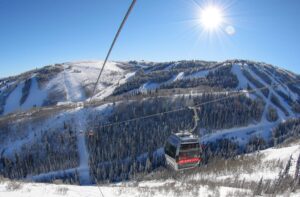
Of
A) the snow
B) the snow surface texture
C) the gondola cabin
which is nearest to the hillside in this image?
the snow

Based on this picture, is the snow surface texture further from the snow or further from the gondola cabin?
the snow

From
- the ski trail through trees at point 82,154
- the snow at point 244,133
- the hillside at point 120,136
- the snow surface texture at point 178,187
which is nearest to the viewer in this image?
the snow surface texture at point 178,187

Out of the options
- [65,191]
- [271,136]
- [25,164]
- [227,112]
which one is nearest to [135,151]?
[25,164]

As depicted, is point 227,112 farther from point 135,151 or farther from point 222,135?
point 135,151

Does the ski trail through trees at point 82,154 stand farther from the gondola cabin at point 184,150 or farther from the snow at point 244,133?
the gondola cabin at point 184,150

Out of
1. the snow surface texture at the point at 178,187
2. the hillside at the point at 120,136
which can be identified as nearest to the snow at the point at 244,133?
the hillside at the point at 120,136

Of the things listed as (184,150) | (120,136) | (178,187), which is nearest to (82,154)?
(120,136)

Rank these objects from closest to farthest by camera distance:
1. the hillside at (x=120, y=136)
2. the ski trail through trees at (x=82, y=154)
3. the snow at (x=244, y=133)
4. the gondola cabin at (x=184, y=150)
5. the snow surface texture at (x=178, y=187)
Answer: the gondola cabin at (x=184, y=150)
the snow surface texture at (x=178, y=187)
the ski trail through trees at (x=82, y=154)
the hillside at (x=120, y=136)
the snow at (x=244, y=133)

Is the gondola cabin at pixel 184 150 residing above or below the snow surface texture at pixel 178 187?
above
